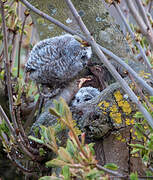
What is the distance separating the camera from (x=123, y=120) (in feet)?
2.98

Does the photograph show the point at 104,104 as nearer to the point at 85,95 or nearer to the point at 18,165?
the point at 85,95

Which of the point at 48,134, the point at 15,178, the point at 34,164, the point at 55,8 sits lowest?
the point at 15,178

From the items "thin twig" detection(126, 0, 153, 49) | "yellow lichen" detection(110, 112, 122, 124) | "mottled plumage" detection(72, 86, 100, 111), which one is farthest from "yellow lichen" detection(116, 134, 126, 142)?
"thin twig" detection(126, 0, 153, 49)

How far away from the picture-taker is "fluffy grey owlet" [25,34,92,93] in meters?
1.22

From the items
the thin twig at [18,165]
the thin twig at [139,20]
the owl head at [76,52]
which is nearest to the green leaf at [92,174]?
the thin twig at [139,20]

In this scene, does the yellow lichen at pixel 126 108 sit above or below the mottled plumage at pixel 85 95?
below

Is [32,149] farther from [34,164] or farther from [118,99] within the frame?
[118,99]

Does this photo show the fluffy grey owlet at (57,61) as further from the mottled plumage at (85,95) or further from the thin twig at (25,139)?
the thin twig at (25,139)

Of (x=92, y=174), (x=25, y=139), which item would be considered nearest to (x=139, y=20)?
(x=92, y=174)

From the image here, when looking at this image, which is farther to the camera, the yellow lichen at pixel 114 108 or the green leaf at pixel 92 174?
the yellow lichen at pixel 114 108

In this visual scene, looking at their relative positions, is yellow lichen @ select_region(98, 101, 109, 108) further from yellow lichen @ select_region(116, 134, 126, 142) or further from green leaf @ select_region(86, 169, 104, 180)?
green leaf @ select_region(86, 169, 104, 180)

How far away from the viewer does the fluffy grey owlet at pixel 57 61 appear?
4.00 ft

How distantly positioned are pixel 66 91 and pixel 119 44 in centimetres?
41

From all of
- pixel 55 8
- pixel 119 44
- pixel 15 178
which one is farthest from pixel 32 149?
→ pixel 15 178
